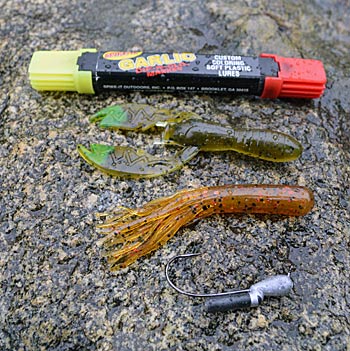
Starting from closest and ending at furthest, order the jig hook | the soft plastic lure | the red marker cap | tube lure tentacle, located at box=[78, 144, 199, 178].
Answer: the jig hook → the soft plastic lure → tube lure tentacle, located at box=[78, 144, 199, 178] → the red marker cap

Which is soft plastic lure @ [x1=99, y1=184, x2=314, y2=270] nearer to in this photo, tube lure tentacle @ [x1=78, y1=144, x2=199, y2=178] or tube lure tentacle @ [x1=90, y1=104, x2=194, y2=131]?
tube lure tentacle @ [x1=78, y1=144, x2=199, y2=178]

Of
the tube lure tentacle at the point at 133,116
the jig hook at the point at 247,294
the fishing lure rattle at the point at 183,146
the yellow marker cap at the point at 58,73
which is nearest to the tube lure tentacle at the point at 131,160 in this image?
the fishing lure rattle at the point at 183,146

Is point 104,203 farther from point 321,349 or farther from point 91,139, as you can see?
point 321,349

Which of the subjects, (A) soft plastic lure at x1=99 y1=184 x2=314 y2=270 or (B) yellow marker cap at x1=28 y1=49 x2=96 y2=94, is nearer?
(A) soft plastic lure at x1=99 y1=184 x2=314 y2=270

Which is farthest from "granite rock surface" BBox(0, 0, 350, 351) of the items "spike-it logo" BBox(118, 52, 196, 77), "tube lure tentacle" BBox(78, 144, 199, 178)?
"spike-it logo" BBox(118, 52, 196, 77)

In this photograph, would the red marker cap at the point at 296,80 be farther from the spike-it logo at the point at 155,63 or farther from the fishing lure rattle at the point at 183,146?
the spike-it logo at the point at 155,63
